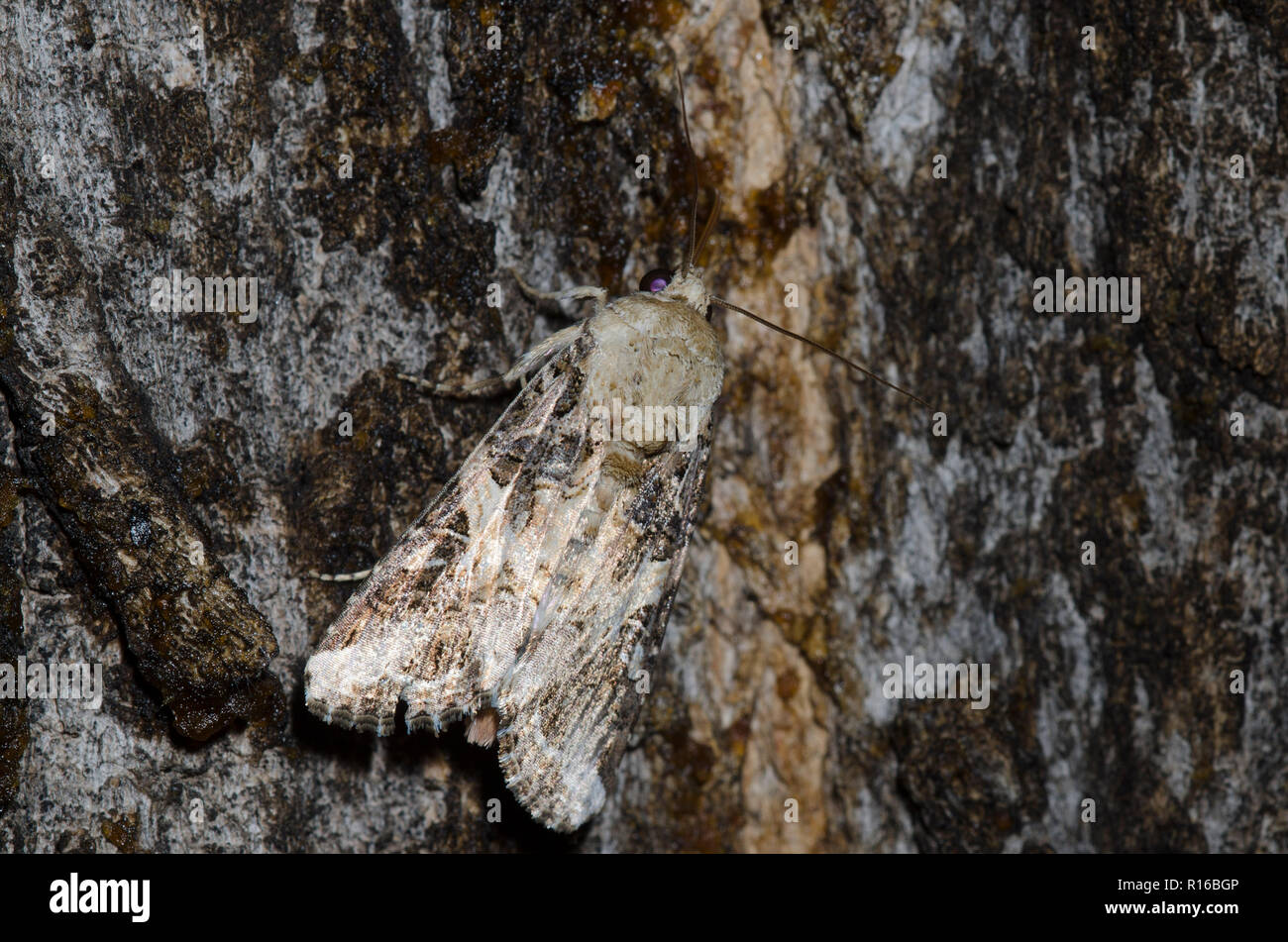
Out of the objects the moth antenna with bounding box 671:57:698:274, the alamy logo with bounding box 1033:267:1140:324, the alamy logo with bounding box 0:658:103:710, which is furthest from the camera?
the alamy logo with bounding box 1033:267:1140:324

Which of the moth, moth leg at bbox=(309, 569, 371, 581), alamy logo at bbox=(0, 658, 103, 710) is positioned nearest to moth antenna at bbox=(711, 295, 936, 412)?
the moth

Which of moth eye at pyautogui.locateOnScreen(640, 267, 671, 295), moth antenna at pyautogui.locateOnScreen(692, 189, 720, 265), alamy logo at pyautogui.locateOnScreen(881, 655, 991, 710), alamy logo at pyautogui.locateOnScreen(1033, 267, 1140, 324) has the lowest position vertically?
alamy logo at pyautogui.locateOnScreen(881, 655, 991, 710)

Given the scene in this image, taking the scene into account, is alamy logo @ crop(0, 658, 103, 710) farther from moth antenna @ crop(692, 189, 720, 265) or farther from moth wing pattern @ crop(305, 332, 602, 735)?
moth antenna @ crop(692, 189, 720, 265)

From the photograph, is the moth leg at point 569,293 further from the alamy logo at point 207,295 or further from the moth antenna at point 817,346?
the alamy logo at point 207,295

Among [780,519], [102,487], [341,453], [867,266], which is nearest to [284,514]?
[341,453]

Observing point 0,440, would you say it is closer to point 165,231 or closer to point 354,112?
point 165,231

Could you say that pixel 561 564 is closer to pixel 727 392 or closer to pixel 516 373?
pixel 516 373

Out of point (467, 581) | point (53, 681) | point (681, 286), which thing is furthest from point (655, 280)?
point (53, 681)
